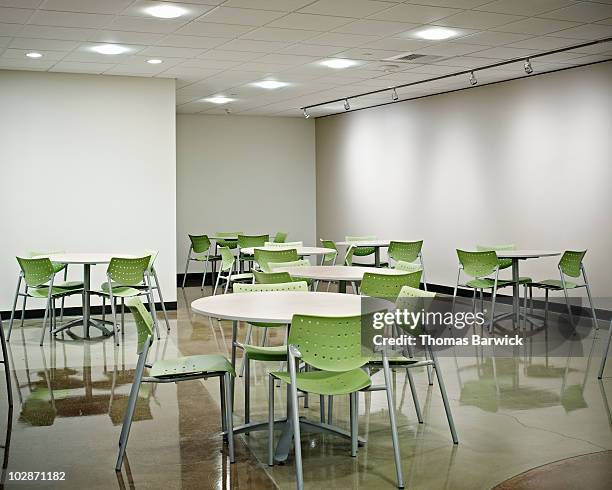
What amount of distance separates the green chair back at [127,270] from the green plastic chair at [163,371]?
3392mm

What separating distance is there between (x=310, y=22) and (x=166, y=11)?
120 cm

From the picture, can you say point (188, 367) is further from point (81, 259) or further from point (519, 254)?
point (519, 254)

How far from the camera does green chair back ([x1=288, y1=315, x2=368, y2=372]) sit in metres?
3.75

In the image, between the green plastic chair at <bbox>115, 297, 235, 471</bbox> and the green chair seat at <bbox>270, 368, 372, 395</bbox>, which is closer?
the green chair seat at <bbox>270, 368, 372, 395</bbox>

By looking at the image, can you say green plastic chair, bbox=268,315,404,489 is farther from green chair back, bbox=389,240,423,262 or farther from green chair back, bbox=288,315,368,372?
green chair back, bbox=389,240,423,262

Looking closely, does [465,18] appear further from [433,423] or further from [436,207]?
[436,207]

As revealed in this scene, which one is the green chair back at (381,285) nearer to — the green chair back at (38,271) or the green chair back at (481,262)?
the green chair back at (481,262)

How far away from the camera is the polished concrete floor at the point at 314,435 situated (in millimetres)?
3992

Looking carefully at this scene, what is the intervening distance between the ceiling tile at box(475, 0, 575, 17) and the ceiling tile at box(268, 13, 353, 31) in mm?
1164

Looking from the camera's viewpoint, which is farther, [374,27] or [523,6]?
[374,27]

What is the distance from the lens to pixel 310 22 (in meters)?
6.75

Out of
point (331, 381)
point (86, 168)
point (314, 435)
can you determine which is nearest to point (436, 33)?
point (314, 435)

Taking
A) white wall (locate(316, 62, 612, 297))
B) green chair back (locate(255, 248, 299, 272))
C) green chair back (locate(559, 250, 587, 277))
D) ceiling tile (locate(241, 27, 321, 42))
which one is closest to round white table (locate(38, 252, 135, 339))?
green chair back (locate(255, 248, 299, 272))

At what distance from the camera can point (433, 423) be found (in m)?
4.88
